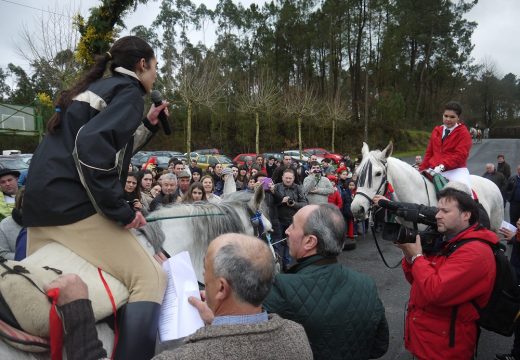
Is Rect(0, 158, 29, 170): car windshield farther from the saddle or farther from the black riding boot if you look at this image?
the black riding boot

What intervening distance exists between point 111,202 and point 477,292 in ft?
7.64

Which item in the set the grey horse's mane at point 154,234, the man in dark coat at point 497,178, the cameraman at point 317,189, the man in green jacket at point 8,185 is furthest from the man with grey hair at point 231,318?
the man in dark coat at point 497,178

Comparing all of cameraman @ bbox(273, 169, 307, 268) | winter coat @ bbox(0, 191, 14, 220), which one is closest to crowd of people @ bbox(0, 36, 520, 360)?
winter coat @ bbox(0, 191, 14, 220)

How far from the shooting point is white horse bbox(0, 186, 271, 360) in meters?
1.61

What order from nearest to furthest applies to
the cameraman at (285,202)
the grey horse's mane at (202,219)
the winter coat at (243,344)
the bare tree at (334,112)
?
1. the winter coat at (243,344)
2. the grey horse's mane at (202,219)
3. the cameraman at (285,202)
4. the bare tree at (334,112)

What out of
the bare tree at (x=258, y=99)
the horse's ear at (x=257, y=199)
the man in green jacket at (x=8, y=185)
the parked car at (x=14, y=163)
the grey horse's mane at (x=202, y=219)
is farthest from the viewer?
the bare tree at (x=258, y=99)

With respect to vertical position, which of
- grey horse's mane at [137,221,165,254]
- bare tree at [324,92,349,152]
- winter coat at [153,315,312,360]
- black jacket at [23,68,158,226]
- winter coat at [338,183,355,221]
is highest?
bare tree at [324,92,349,152]

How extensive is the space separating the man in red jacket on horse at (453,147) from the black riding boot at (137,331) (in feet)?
15.8

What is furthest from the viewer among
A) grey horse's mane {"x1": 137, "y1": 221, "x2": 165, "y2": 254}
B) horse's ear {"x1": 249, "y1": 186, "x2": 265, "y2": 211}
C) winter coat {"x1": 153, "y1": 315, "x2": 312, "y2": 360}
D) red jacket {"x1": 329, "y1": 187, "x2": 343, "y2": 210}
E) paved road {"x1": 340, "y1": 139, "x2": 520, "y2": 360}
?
red jacket {"x1": 329, "y1": 187, "x2": 343, "y2": 210}

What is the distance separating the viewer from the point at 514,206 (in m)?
9.23

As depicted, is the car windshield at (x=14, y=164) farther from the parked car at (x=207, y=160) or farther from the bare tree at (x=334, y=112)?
the bare tree at (x=334, y=112)

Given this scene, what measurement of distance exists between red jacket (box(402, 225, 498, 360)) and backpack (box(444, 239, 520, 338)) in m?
0.07

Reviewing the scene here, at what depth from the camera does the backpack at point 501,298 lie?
2.57 m

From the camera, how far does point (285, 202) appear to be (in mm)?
7238
